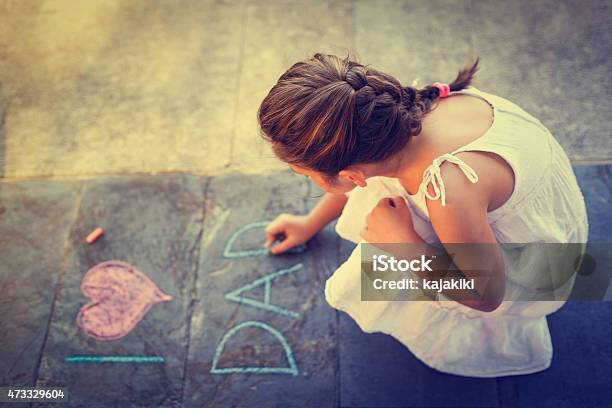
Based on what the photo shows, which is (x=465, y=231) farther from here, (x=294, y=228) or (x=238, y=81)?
(x=238, y=81)

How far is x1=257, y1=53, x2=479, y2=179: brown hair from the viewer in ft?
4.55

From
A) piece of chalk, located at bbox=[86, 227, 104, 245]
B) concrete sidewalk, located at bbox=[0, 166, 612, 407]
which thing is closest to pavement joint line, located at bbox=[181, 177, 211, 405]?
concrete sidewalk, located at bbox=[0, 166, 612, 407]

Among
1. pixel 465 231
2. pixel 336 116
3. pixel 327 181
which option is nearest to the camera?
pixel 336 116

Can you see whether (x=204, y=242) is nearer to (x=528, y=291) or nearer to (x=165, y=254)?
(x=165, y=254)

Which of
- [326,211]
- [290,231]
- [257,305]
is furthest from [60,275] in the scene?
[326,211]

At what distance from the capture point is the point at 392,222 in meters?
1.75

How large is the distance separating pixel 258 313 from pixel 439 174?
3.76 feet

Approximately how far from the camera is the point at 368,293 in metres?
1.87

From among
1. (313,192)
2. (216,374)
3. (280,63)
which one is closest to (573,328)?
(313,192)

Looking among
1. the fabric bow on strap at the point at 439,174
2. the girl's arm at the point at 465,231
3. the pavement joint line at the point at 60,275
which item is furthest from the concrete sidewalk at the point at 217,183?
the fabric bow on strap at the point at 439,174

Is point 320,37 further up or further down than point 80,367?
further up

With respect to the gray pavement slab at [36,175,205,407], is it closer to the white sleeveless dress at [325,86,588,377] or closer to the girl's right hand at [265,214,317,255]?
the girl's right hand at [265,214,317,255]

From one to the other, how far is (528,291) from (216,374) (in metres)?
1.20

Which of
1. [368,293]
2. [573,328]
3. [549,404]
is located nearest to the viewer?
[368,293]
